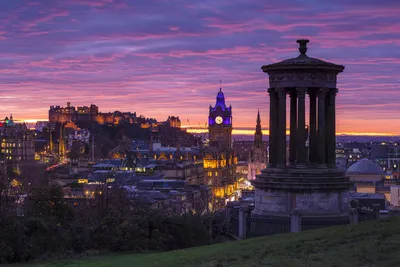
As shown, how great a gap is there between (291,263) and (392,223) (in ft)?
17.4

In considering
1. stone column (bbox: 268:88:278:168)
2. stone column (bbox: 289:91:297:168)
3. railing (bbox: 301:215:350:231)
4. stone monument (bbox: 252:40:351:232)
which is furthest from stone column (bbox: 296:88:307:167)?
railing (bbox: 301:215:350:231)

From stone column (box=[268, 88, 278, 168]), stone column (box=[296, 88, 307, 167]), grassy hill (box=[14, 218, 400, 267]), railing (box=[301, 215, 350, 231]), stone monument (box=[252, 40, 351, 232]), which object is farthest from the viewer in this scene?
stone column (box=[268, 88, 278, 168])

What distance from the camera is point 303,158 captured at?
39.8 meters

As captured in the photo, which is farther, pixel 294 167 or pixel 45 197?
pixel 45 197

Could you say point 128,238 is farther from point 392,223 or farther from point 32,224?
point 392,223

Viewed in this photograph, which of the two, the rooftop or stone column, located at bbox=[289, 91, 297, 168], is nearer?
the rooftop

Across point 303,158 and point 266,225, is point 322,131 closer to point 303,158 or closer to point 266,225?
point 303,158

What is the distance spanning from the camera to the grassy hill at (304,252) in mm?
23312

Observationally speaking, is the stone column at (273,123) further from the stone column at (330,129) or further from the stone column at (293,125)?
the stone column at (330,129)

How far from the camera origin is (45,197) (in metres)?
50.3

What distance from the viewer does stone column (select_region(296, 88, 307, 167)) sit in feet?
129

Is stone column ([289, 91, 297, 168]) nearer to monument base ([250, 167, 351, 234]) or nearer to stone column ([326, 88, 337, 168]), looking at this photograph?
stone column ([326, 88, 337, 168])

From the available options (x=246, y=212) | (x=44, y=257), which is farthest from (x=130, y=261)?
(x=246, y=212)

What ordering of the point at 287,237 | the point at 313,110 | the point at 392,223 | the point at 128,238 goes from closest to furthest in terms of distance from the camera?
the point at 392,223 → the point at 287,237 → the point at 128,238 → the point at 313,110
